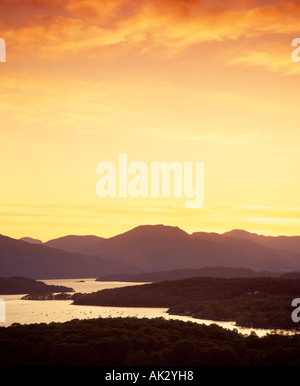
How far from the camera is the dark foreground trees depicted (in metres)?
110

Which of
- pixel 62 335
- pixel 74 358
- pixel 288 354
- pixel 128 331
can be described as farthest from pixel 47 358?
pixel 288 354

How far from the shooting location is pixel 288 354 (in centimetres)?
11225

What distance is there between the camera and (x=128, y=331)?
135 metres

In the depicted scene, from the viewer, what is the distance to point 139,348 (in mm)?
116375

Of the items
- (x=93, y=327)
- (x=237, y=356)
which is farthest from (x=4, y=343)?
(x=237, y=356)

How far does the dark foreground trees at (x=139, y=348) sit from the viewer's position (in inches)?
4321
